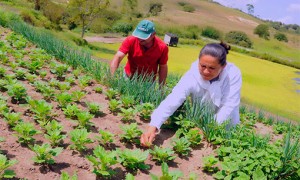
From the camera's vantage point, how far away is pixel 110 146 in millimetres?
2619

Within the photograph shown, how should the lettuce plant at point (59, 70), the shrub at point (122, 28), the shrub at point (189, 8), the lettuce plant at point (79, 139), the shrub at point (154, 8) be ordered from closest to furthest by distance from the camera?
the lettuce plant at point (79, 139)
the lettuce plant at point (59, 70)
the shrub at point (122, 28)
the shrub at point (154, 8)
the shrub at point (189, 8)

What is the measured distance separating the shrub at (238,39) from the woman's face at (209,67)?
2322 inches

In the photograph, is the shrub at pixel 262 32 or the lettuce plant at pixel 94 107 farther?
the shrub at pixel 262 32

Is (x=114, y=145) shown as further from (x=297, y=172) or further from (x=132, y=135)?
(x=297, y=172)

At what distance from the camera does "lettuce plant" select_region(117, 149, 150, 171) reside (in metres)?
2.23

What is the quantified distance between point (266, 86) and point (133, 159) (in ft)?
78.4

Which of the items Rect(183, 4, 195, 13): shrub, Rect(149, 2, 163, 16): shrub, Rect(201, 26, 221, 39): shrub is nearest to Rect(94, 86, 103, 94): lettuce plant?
Rect(201, 26, 221, 39): shrub

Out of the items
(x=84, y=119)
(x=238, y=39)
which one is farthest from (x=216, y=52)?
(x=238, y=39)

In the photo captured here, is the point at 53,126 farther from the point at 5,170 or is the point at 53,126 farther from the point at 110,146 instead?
the point at 5,170

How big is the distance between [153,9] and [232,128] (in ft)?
253

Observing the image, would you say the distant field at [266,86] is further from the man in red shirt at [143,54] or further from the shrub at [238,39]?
the shrub at [238,39]

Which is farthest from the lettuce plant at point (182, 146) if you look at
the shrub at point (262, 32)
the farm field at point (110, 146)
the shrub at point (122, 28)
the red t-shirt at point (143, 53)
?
the shrub at point (262, 32)

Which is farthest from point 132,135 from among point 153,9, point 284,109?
point 153,9

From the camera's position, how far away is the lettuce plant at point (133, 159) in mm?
2234
